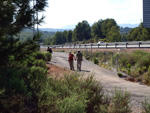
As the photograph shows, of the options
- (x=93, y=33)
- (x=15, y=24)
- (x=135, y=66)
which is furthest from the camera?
(x=93, y=33)

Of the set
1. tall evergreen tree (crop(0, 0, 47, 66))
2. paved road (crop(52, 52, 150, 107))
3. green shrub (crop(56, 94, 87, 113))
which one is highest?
tall evergreen tree (crop(0, 0, 47, 66))

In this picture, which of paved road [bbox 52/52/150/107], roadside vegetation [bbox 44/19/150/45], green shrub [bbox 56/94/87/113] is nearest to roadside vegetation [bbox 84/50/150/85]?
paved road [bbox 52/52/150/107]

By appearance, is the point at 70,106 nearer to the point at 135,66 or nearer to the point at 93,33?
the point at 135,66

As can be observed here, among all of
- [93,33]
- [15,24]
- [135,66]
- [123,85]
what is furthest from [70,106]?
[93,33]

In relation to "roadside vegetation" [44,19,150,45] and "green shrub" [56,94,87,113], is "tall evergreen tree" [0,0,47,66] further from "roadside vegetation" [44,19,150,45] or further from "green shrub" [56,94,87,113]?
"roadside vegetation" [44,19,150,45]

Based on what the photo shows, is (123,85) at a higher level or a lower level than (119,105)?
lower

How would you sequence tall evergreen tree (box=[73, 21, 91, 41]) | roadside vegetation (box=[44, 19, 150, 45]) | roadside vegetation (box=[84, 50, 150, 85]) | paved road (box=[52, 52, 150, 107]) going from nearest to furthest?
paved road (box=[52, 52, 150, 107])
roadside vegetation (box=[84, 50, 150, 85])
roadside vegetation (box=[44, 19, 150, 45])
tall evergreen tree (box=[73, 21, 91, 41])

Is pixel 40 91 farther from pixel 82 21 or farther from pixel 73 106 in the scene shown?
pixel 82 21

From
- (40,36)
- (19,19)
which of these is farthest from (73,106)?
(19,19)

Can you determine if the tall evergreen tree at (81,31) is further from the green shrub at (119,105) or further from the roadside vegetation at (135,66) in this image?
the green shrub at (119,105)

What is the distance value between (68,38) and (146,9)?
408 feet

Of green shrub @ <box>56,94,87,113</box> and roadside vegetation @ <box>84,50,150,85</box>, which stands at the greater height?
green shrub @ <box>56,94,87,113</box>

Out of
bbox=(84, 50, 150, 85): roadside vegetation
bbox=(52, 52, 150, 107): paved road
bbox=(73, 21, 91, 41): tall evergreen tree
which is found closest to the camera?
bbox=(52, 52, 150, 107): paved road

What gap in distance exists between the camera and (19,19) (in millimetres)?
7051
